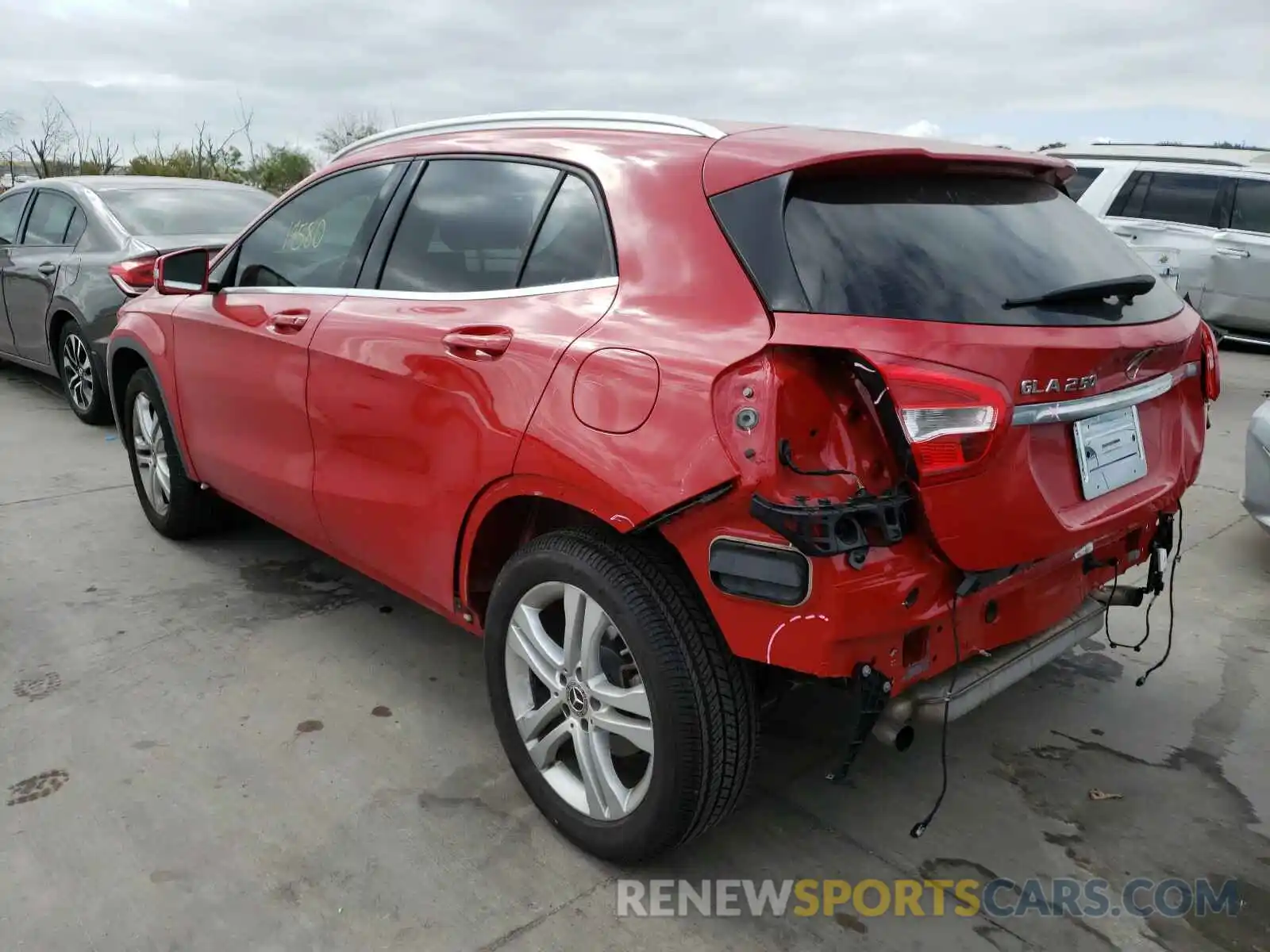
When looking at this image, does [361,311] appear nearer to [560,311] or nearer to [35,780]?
[560,311]

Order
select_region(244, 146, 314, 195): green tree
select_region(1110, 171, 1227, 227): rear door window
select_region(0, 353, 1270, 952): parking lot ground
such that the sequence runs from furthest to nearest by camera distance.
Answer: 1. select_region(244, 146, 314, 195): green tree
2. select_region(1110, 171, 1227, 227): rear door window
3. select_region(0, 353, 1270, 952): parking lot ground

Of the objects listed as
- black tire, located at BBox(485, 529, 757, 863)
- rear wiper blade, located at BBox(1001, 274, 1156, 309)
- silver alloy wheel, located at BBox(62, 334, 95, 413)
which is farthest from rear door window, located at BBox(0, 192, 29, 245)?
rear wiper blade, located at BBox(1001, 274, 1156, 309)

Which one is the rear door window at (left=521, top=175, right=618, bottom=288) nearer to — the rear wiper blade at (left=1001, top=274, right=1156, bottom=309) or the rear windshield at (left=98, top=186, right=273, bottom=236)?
the rear wiper blade at (left=1001, top=274, right=1156, bottom=309)

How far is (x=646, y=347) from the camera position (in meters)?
2.23

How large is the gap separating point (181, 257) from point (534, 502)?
2.39 metres

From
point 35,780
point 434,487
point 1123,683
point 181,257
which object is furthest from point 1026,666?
point 181,257

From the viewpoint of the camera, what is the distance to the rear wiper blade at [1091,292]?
7.14 ft

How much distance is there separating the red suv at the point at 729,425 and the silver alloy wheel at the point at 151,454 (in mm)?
1729

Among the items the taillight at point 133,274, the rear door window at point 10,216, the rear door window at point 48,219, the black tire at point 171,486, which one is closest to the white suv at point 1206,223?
the taillight at point 133,274

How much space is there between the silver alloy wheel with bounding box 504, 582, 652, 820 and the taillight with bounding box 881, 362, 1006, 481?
0.82 metres

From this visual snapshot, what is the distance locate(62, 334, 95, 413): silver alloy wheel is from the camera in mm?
6770

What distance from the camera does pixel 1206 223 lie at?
30.9ft

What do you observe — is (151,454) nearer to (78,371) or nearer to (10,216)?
(78,371)

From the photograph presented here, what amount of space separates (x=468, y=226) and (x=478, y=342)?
477mm
